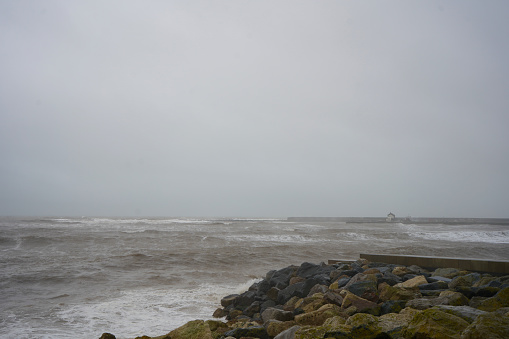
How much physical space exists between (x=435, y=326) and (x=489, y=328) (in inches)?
16.6

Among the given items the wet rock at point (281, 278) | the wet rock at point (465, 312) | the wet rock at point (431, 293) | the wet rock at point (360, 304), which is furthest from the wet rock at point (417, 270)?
the wet rock at point (465, 312)

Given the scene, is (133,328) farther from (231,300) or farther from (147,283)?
(147,283)

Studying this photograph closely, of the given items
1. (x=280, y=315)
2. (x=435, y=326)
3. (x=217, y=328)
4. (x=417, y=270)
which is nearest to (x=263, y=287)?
(x=280, y=315)

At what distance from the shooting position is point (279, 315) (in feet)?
16.7

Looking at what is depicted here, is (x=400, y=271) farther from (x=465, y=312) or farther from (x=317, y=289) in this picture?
(x=465, y=312)

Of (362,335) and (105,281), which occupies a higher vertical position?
(362,335)

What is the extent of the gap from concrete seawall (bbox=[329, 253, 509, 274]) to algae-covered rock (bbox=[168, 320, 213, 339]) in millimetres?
5910

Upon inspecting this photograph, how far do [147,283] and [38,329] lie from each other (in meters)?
3.93

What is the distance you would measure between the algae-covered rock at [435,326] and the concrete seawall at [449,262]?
188 inches

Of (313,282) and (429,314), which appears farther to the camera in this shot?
(313,282)

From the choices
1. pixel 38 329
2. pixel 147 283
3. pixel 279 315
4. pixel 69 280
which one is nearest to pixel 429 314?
pixel 279 315

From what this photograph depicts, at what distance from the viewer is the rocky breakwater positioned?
3049mm

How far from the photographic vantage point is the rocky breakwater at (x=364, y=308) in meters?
3.05

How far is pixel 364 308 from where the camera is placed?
4605 millimetres
